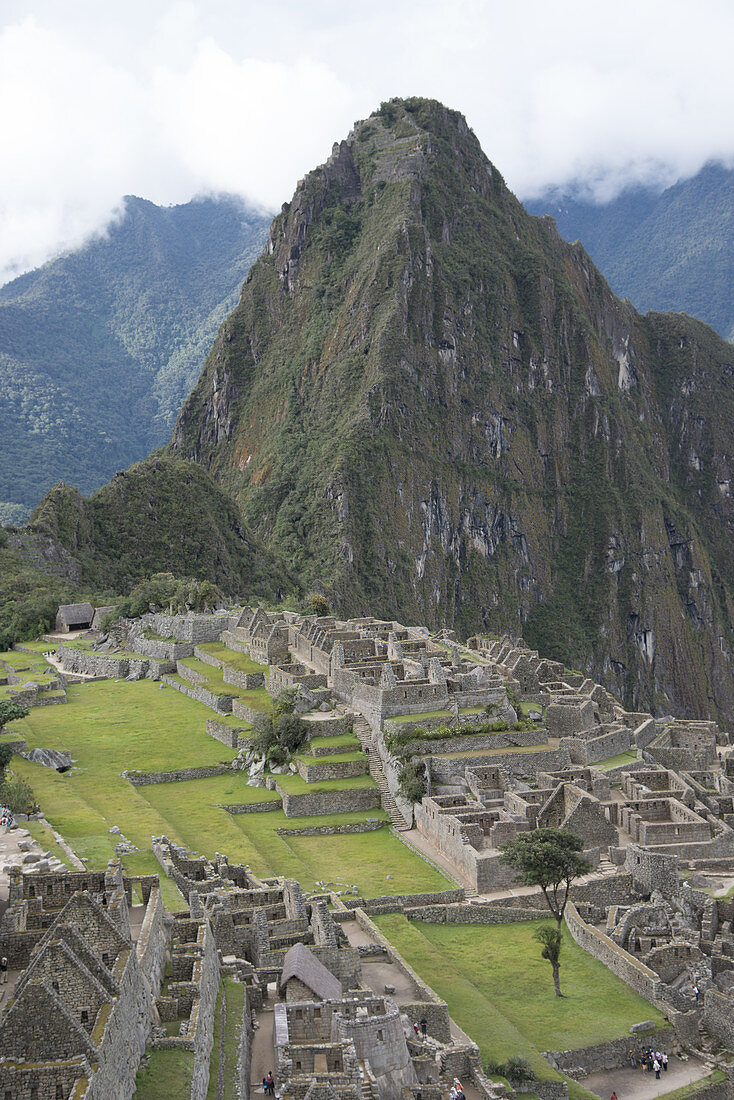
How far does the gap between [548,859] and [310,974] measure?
36.4 feet

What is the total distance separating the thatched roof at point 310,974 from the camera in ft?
74.1

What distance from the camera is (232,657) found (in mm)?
61750

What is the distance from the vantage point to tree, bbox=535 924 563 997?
98.2 ft

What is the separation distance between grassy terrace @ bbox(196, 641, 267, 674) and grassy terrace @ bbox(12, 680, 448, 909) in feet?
14.2

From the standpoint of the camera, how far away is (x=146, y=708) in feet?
182

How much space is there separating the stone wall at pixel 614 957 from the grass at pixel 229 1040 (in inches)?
487

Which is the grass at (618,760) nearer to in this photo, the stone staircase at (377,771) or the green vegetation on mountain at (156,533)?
the stone staircase at (377,771)

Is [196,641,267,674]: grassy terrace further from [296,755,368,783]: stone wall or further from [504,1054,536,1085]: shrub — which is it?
[504,1054,536,1085]: shrub

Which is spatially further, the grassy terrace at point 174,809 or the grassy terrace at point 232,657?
the grassy terrace at point 232,657

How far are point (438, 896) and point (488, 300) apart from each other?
163m

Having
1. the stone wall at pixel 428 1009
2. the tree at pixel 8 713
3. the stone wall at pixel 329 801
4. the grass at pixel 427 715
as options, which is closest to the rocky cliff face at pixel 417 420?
the grass at pixel 427 715

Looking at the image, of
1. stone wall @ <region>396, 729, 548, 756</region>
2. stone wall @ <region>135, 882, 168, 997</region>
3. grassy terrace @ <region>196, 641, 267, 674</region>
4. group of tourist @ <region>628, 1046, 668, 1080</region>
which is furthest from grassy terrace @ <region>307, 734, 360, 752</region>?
stone wall @ <region>135, 882, 168, 997</region>

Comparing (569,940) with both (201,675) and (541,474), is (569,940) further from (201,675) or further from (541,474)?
(541,474)

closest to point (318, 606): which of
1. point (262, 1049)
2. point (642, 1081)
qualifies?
point (642, 1081)
